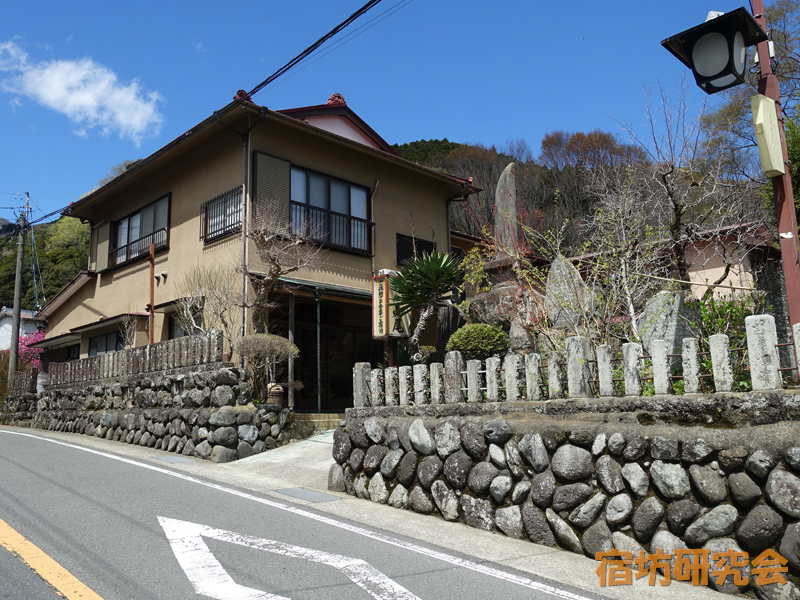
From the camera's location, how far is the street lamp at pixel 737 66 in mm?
4508

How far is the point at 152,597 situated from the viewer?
409 centimetres

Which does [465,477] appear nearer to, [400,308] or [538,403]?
[538,403]

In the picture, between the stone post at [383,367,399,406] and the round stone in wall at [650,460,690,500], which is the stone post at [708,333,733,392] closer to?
the round stone in wall at [650,460,690,500]

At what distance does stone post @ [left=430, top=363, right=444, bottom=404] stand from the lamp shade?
4.21 meters

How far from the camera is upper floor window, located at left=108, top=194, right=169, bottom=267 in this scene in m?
17.5

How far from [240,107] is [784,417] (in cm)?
1265

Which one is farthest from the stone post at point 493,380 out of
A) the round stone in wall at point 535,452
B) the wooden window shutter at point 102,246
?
the wooden window shutter at point 102,246

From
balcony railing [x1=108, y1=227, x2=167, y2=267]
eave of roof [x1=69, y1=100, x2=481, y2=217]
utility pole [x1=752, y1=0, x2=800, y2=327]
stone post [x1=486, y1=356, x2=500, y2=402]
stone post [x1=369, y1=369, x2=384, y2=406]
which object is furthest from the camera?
balcony railing [x1=108, y1=227, x2=167, y2=267]

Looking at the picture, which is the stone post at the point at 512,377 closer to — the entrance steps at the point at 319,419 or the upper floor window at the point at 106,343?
the entrance steps at the point at 319,419

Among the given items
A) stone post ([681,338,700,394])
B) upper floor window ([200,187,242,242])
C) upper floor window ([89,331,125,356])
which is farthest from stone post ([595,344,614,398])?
upper floor window ([89,331,125,356])

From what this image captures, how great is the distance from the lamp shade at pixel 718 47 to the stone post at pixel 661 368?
7.08 feet

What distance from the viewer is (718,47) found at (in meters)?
4.55

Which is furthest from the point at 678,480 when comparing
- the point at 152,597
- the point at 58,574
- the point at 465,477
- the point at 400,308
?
the point at 400,308

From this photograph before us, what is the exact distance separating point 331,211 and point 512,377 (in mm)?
10558
